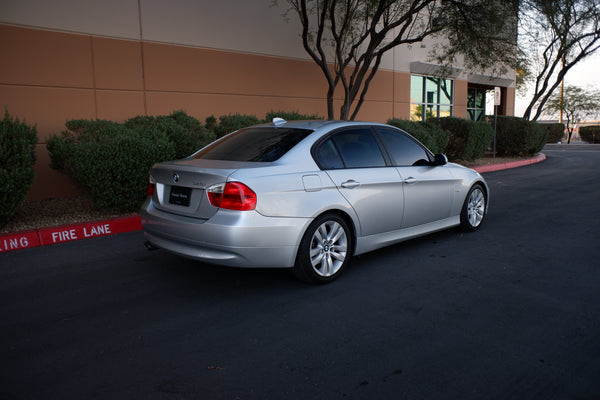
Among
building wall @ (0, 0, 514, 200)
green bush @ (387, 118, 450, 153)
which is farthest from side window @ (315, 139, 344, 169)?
green bush @ (387, 118, 450, 153)

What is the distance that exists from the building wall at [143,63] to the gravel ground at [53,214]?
1005 mm

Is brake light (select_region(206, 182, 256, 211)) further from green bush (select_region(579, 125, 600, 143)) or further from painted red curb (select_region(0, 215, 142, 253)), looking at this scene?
green bush (select_region(579, 125, 600, 143))

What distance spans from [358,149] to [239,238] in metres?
1.82

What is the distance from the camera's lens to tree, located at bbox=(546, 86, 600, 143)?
41.5m

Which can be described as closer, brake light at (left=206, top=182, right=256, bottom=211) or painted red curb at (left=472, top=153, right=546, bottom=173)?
brake light at (left=206, top=182, right=256, bottom=211)

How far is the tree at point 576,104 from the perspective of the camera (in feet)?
136

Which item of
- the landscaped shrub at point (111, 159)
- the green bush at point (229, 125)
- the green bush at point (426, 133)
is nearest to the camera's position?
the landscaped shrub at point (111, 159)

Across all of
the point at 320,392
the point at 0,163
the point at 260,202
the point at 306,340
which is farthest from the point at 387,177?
the point at 0,163

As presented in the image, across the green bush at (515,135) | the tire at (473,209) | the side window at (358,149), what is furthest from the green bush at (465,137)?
the side window at (358,149)

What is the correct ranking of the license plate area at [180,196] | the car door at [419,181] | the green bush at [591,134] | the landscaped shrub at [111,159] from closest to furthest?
the license plate area at [180,196]
the car door at [419,181]
the landscaped shrub at [111,159]
the green bush at [591,134]

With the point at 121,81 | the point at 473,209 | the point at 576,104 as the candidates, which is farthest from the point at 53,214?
the point at 576,104

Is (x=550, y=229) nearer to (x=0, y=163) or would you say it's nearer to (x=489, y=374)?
(x=489, y=374)

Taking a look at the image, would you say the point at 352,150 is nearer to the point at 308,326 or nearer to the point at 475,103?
the point at 308,326

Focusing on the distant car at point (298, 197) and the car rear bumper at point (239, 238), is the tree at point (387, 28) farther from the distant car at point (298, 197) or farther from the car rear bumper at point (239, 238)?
the car rear bumper at point (239, 238)
